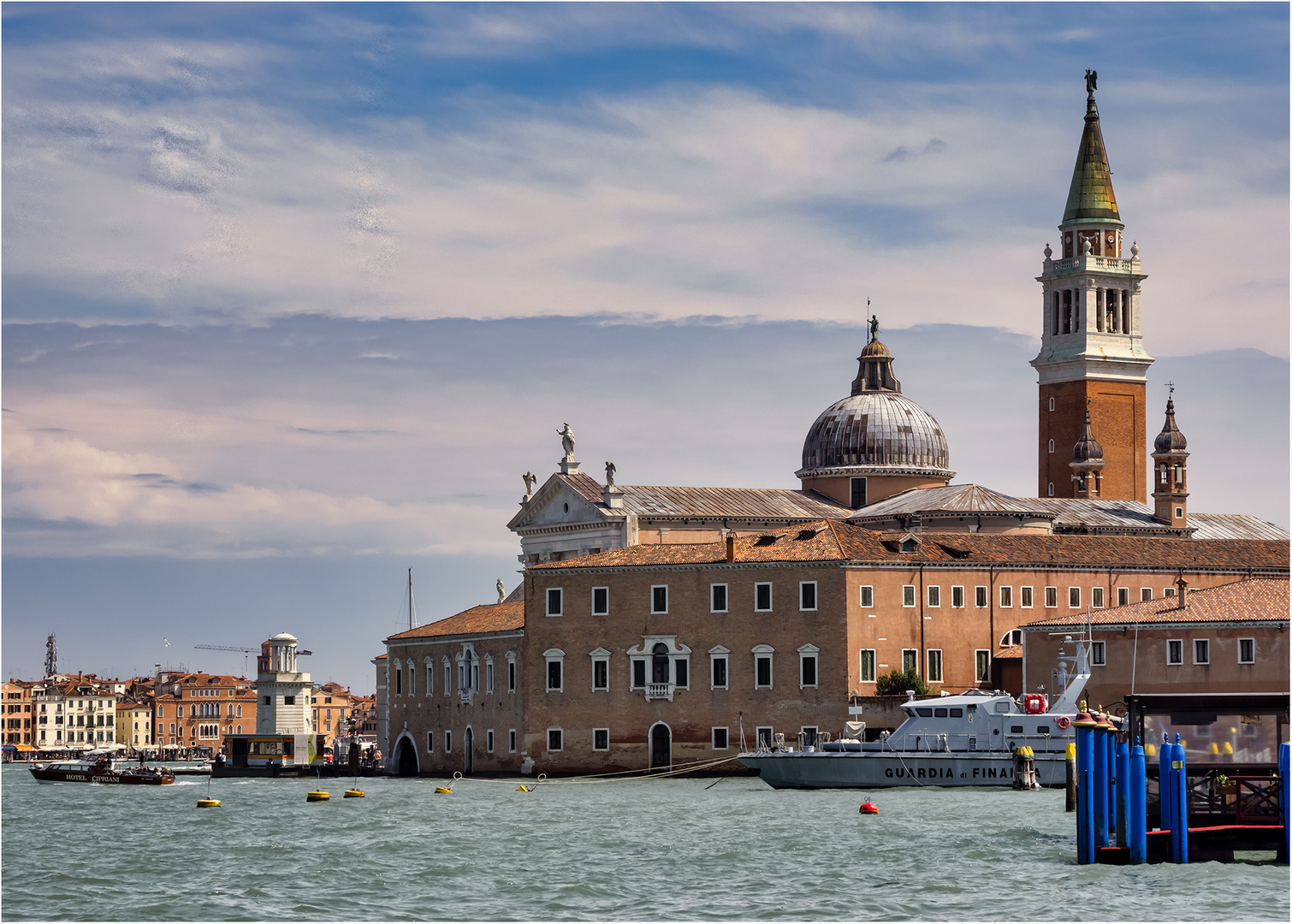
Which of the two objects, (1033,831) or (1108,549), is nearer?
(1033,831)

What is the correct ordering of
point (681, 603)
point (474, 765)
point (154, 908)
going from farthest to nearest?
point (474, 765)
point (681, 603)
point (154, 908)

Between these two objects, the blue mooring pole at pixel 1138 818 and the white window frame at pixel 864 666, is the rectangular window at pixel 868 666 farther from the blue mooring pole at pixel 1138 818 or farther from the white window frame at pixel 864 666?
the blue mooring pole at pixel 1138 818

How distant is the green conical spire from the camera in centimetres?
8506

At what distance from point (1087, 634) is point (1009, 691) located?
3.71 metres

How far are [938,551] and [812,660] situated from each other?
16.0 feet

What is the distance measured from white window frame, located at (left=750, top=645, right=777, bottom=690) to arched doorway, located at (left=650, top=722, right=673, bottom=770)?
2730 millimetres

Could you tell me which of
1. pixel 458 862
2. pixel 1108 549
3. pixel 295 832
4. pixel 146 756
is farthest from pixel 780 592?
pixel 146 756

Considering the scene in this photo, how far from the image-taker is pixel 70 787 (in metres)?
67.6

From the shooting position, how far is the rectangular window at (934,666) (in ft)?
195

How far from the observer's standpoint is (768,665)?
59312mm

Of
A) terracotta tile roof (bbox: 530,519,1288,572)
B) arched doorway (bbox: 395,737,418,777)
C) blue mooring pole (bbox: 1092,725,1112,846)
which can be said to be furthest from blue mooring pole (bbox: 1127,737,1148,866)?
arched doorway (bbox: 395,737,418,777)

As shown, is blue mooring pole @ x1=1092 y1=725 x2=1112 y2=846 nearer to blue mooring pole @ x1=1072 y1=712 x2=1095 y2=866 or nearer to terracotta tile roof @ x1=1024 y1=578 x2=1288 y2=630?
blue mooring pole @ x1=1072 y1=712 x2=1095 y2=866

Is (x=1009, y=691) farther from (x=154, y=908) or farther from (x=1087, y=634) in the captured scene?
(x=154, y=908)

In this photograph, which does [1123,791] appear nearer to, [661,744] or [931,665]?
[931,665]
